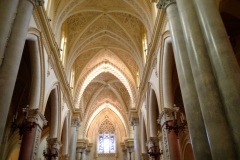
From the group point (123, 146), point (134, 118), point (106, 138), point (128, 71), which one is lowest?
point (134, 118)

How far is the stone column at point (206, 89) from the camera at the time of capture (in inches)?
199

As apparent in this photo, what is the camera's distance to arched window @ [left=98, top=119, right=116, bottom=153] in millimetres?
27250

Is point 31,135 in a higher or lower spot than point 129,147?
lower

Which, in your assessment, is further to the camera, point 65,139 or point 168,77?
point 65,139

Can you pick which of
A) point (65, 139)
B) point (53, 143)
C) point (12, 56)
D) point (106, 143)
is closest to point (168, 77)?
point (12, 56)

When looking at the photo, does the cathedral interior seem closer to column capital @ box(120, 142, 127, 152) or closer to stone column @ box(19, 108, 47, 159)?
stone column @ box(19, 108, 47, 159)

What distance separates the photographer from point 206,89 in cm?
573

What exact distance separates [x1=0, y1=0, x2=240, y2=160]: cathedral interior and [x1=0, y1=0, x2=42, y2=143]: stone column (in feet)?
0.08

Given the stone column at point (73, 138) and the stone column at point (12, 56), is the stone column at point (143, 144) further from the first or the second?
the stone column at point (12, 56)

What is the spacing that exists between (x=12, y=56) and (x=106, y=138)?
2292 centimetres

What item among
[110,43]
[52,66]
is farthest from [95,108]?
[52,66]

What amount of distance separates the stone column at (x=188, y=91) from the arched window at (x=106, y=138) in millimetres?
21339

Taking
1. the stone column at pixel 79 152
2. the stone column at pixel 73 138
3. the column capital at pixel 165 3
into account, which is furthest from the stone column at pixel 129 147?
the column capital at pixel 165 3

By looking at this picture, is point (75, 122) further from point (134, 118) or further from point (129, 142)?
point (129, 142)
